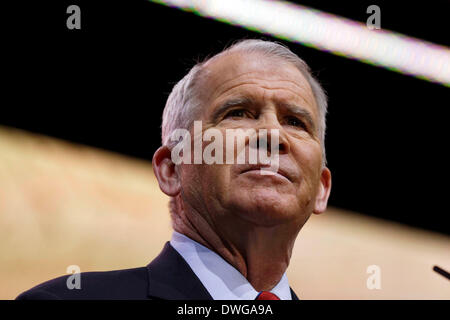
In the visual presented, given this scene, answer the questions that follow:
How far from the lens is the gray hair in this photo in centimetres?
179

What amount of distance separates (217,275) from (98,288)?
0.30 m

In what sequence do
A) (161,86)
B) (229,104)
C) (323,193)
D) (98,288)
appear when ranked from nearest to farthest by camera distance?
(98,288) → (229,104) → (323,193) → (161,86)

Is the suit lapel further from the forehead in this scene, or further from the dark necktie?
the forehead

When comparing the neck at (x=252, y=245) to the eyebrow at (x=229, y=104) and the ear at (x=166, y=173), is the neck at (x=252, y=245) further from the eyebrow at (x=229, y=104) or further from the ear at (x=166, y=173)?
the eyebrow at (x=229, y=104)

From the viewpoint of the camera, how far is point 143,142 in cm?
259

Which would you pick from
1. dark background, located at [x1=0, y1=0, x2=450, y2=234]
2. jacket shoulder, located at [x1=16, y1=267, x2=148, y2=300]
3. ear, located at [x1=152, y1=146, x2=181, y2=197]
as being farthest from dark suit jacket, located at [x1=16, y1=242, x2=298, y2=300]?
dark background, located at [x1=0, y1=0, x2=450, y2=234]

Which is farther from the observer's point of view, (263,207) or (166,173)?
(166,173)

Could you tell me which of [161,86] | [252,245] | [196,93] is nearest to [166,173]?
[196,93]

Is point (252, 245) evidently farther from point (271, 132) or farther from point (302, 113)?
point (302, 113)

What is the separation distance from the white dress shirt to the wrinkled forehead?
0.43m

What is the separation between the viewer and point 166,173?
179 cm

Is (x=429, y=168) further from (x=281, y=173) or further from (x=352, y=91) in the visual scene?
(x=281, y=173)

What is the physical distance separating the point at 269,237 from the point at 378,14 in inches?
52.6

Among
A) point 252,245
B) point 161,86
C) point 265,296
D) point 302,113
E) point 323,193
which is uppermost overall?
point 161,86
